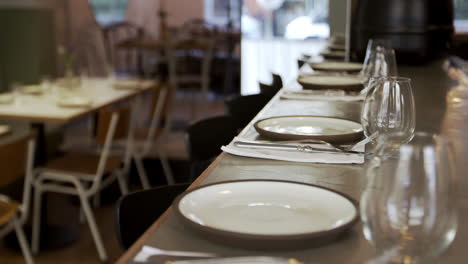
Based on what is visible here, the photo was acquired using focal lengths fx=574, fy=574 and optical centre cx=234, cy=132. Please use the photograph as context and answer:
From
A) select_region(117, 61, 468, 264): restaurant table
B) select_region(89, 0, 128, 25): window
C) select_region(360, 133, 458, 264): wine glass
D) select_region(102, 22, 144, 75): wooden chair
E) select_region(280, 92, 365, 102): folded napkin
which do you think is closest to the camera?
select_region(360, 133, 458, 264): wine glass

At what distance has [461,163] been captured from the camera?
38.8 inches

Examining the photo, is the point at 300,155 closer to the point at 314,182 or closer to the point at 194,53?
the point at 314,182

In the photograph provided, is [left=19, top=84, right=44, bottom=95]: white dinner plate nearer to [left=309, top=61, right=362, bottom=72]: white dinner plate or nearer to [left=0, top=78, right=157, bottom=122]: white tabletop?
[left=0, top=78, right=157, bottom=122]: white tabletop

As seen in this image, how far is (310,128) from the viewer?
4.12 ft

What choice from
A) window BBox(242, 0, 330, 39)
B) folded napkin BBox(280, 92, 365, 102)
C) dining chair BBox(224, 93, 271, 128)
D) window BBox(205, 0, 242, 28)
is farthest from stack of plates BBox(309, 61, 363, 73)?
window BBox(205, 0, 242, 28)

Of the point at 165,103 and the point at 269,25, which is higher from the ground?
the point at 269,25

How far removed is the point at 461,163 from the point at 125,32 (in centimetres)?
719

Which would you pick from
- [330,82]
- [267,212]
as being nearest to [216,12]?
[330,82]

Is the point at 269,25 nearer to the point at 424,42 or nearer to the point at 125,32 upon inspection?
the point at 125,32

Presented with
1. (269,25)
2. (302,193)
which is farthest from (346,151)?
(269,25)

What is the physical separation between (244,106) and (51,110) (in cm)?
125

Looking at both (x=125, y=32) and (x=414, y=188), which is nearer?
(x=414, y=188)

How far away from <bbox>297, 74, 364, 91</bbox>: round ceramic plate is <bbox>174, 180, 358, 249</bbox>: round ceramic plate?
106 centimetres

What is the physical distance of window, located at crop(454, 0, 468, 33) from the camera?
6098 millimetres
